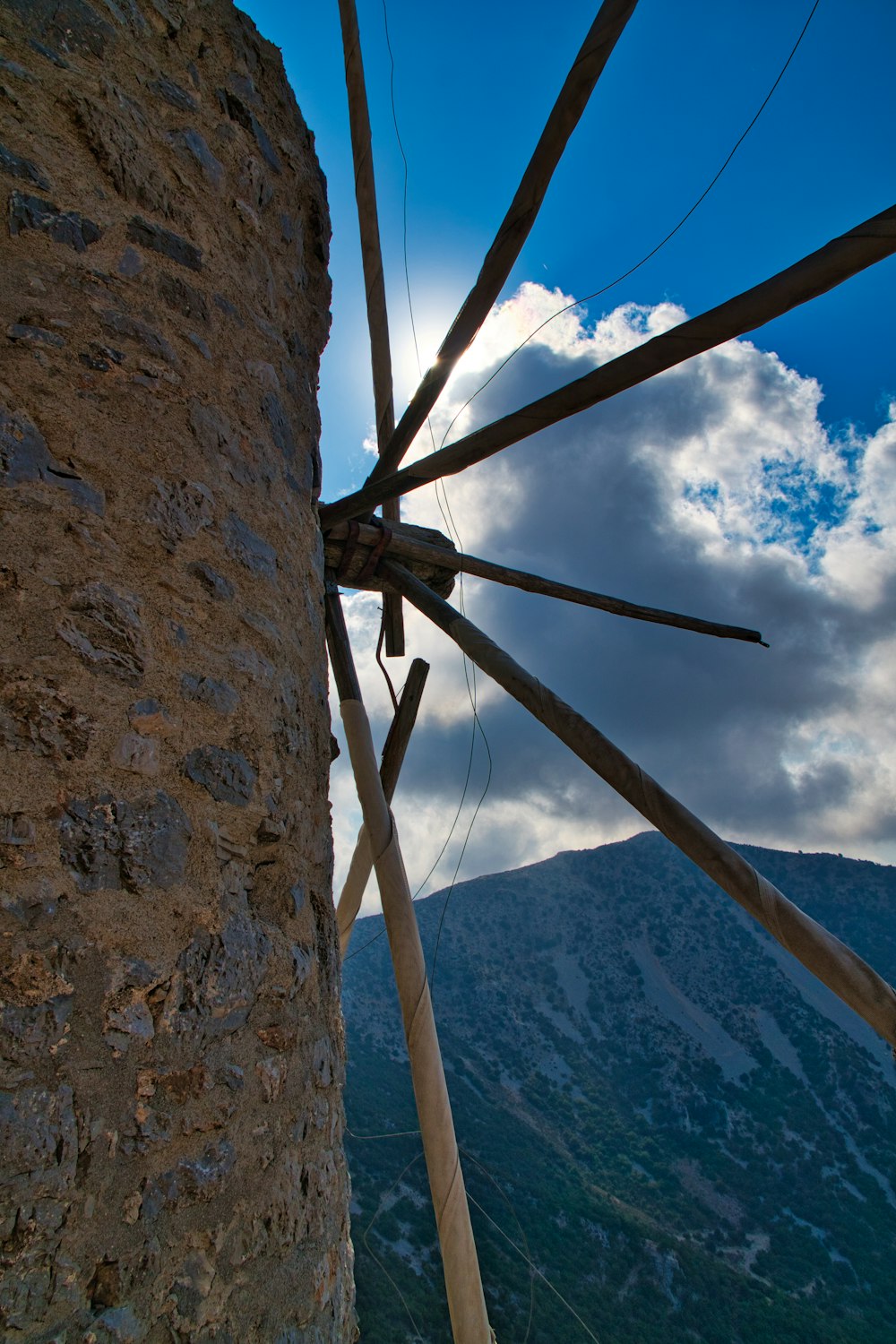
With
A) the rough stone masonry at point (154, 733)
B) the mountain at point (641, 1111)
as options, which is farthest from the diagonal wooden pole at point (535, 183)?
the mountain at point (641, 1111)

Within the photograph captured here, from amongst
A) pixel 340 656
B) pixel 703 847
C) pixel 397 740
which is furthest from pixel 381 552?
pixel 703 847

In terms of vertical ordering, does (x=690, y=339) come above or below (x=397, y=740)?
above

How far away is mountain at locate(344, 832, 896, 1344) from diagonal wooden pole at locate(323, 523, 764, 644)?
8999 millimetres

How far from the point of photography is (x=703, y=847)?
6.37 feet

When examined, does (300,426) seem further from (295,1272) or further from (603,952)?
(603,952)

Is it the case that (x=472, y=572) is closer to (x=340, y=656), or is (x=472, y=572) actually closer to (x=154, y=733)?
(x=340, y=656)

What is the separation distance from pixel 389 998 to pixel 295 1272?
37.0 metres

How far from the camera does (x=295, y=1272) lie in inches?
48.4

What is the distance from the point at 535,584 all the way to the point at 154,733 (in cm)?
250

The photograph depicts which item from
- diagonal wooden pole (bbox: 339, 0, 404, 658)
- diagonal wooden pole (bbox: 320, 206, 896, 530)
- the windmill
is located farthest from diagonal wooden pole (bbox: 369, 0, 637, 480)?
diagonal wooden pole (bbox: 339, 0, 404, 658)

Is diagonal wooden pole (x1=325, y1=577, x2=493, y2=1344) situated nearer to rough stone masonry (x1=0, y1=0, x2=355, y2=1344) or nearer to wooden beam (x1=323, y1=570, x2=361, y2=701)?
wooden beam (x1=323, y1=570, x2=361, y2=701)

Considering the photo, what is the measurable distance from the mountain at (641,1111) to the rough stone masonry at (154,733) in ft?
33.5

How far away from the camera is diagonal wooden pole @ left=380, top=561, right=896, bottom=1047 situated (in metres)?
1.66

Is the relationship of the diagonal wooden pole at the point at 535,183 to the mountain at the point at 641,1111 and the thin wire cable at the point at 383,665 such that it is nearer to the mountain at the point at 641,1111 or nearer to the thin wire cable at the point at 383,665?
the thin wire cable at the point at 383,665
